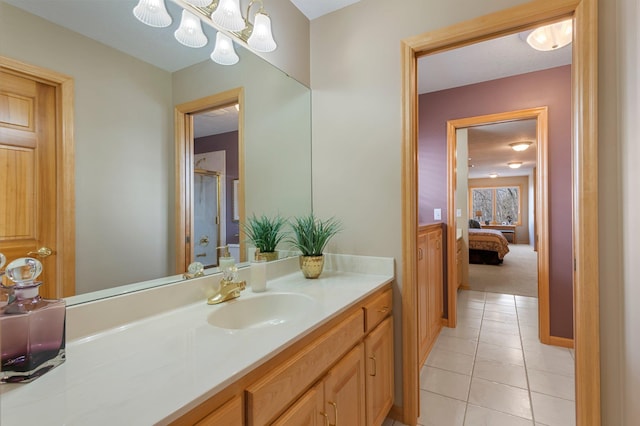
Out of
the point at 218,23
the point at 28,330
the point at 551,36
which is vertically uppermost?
the point at 551,36

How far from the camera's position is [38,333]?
25.2 inches

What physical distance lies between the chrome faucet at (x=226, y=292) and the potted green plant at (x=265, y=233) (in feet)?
1.19

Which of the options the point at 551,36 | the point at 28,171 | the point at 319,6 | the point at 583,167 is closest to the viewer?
the point at 28,171

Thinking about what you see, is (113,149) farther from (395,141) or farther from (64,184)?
(395,141)

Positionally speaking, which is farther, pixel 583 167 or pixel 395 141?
pixel 395 141

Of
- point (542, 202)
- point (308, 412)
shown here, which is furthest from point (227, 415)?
point (542, 202)

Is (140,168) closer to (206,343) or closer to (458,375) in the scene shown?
(206,343)

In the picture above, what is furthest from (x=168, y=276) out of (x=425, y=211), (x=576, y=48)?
(x=425, y=211)

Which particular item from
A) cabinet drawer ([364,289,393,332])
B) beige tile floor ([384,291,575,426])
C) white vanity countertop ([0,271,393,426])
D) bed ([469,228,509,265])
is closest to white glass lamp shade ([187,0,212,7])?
white vanity countertop ([0,271,393,426])

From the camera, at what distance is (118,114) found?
99 centimetres

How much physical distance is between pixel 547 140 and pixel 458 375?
215 centimetres

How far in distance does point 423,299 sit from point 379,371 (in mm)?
1018

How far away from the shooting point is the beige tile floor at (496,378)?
5.34 feet

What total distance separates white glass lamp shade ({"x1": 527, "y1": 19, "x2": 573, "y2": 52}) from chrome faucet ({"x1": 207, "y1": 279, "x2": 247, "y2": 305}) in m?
2.39
